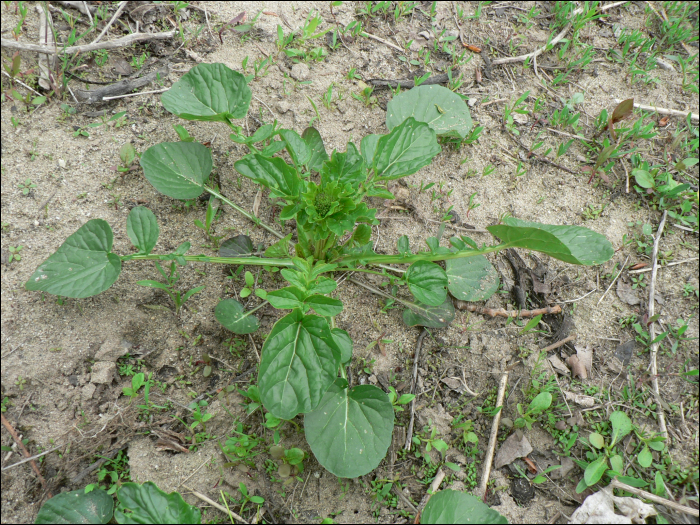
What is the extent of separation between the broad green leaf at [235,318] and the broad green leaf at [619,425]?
6.19 ft

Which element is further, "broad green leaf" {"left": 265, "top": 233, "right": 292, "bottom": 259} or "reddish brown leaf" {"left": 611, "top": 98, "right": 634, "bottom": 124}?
"reddish brown leaf" {"left": 611, "top": 98, "right": 634, "bottom": 124}

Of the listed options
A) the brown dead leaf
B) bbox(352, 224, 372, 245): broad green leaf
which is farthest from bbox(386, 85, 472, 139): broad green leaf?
the brown dead leaf

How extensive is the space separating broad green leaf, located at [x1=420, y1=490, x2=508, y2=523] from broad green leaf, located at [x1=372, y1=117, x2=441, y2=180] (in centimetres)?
155

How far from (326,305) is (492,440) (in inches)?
43.6

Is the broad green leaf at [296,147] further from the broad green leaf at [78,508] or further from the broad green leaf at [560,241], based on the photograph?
the broad green leaf at [78,508]

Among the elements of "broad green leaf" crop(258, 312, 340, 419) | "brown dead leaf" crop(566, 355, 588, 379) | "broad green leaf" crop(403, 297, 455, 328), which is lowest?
"brown dead leaf" crop(566, 355, 588, 379)

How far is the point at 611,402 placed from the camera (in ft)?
7.57

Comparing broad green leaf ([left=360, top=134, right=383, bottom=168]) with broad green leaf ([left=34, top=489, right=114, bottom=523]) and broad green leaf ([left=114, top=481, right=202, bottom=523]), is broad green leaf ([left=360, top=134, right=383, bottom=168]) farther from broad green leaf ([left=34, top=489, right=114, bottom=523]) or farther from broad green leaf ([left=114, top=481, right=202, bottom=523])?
broad green leaf ([left=34, top=489, right=114, bottom=523])

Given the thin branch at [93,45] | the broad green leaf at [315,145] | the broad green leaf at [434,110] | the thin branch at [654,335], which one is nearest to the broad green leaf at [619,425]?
the thin branch at [654,335]

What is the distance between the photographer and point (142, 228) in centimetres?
217

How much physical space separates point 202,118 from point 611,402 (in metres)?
2.63

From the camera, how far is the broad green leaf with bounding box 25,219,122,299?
2.02m

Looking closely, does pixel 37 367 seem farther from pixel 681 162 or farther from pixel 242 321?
pixel 681 162

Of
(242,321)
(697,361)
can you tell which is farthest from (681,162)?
(242,321)
